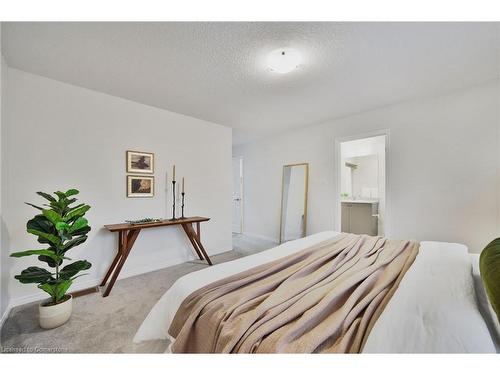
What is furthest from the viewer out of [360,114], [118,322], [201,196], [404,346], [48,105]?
[201,196]

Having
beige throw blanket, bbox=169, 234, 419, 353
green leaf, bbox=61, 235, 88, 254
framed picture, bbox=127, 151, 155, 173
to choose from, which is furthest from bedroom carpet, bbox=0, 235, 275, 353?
framed picture, bbox=127, 151, 155, 173

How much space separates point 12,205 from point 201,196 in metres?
2.17

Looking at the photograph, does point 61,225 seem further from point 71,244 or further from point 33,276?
point 33,276

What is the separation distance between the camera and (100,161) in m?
2.58

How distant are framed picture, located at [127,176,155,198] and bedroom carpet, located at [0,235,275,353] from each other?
1.13 meters

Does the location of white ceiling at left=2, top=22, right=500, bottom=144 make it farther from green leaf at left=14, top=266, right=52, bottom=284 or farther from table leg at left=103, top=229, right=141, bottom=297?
green leaf at left=14, top=266, right=52, bottom=284

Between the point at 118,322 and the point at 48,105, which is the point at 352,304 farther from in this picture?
the point at 48,105

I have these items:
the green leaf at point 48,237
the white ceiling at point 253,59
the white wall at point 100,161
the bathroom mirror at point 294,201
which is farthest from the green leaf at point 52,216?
the bathroom mirror at point 294,201

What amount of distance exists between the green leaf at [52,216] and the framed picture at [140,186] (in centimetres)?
109

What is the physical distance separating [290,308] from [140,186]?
2670mm

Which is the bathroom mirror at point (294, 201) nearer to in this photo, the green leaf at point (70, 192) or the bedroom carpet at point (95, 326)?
the bedroom carpet at point (95, 326)

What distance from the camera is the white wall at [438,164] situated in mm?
2361

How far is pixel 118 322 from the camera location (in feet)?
5.86

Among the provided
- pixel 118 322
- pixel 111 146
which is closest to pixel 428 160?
pixel 118 322
